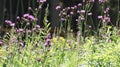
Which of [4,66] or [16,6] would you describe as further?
[16,6]

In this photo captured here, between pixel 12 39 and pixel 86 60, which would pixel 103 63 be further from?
pixel 12 39

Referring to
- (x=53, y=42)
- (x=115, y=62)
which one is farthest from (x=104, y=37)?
(x=115, y=62)

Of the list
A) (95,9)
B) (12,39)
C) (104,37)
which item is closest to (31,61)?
(12,39)

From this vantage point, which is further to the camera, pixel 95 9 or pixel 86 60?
pixel 95 9

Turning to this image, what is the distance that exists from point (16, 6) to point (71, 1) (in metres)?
1.35

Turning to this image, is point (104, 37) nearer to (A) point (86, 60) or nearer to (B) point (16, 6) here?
(A) point (86, 60)

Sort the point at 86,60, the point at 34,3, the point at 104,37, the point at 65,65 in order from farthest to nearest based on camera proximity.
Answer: the point at 34,3, the point at 104,37, the point at 65,65, the point at 86,60

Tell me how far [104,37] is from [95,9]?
21.3 ft

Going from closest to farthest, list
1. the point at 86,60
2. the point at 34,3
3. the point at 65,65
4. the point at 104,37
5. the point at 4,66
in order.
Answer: the point at 4,66 < the point at 86,60 < the point at 65,65 < the point at 104,37 < the point at 34,3

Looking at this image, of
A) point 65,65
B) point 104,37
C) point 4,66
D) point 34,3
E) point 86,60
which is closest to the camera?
point 4,66

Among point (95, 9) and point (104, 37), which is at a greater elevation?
point (104, 37)

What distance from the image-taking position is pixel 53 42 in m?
3.86

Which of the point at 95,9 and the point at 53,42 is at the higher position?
the point at 53,42

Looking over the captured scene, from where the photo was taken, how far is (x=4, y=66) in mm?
3211
